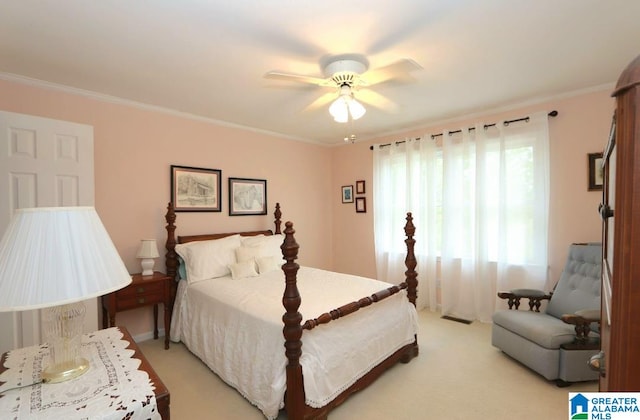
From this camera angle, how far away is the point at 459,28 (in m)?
1.88

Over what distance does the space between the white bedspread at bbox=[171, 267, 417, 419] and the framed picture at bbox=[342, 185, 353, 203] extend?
207 centimetres

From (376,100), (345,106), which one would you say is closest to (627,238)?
(345,106)

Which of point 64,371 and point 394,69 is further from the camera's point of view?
point 394,69

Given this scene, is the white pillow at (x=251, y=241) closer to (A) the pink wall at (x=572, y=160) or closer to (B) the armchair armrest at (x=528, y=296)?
(B) the armchair armrest at (x=528, y=296)

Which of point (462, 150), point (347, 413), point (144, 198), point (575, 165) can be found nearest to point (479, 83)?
point (462, 150)

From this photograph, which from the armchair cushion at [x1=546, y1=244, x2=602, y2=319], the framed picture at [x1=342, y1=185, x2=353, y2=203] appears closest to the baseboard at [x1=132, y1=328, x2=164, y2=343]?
the framed picture at [x1=342, y1=185, x2=353, y2=203]

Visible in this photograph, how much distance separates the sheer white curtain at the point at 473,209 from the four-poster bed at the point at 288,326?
1.19 metres

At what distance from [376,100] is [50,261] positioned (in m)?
2.41

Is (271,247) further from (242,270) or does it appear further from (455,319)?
(455,319)

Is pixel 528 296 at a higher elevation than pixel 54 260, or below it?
below

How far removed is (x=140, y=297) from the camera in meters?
2.79

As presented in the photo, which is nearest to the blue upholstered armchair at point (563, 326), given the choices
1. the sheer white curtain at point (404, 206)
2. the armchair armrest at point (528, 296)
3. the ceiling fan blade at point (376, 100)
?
the armchair armrest at point (528, 296)

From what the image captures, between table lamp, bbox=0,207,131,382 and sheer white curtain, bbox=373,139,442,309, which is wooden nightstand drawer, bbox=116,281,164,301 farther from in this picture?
sheer white curtain, bbox=373,139,442,309

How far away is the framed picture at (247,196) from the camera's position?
3.90m
